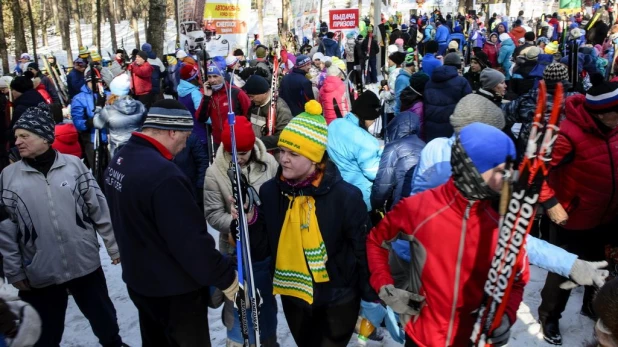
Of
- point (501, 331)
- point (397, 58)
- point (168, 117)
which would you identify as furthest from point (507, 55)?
point (501, 331)

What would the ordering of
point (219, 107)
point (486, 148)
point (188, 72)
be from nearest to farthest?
point (486, 148) < point (219, 107) < point (188, 72)

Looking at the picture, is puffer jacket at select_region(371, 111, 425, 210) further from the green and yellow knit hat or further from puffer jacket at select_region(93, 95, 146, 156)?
puffer jacket at select_region(93, 95, 146, 156)

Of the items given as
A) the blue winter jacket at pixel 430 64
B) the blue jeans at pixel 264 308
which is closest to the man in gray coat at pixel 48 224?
Result: the blue jeans at pixel 264 308

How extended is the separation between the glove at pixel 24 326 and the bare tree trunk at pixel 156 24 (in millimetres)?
11863

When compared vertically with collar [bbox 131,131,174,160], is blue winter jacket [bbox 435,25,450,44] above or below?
below

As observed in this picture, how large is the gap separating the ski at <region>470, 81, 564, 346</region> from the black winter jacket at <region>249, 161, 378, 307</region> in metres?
0.84

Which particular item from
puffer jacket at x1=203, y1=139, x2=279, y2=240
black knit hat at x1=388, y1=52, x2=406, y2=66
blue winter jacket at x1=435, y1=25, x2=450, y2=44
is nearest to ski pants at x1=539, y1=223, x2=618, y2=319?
puffer jacket at x1=203, y1=139, x2=279, y2=240

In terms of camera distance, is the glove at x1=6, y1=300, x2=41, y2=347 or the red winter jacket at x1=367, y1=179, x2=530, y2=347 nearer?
the glove at x1=6, y1=300, x2=41, y2=347

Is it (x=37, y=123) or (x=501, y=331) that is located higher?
(x=37, y=123)

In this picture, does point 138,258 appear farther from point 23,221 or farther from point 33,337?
point 23,221

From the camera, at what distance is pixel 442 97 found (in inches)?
237

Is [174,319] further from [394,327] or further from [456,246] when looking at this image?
[456,246]

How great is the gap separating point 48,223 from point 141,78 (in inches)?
338

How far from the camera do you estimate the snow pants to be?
2910mm
